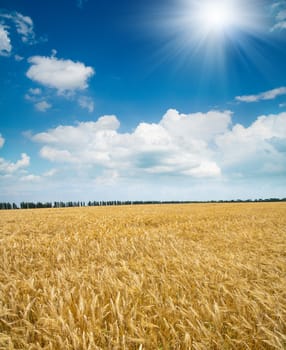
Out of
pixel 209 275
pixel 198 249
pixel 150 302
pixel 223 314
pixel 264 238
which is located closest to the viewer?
pixel 223 314

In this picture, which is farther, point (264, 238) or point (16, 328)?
point (264, 238)

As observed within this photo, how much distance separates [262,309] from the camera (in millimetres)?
2641

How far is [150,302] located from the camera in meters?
2.71

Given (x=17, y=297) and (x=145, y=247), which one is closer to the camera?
(x=17, y=297)

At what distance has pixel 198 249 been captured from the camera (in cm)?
559

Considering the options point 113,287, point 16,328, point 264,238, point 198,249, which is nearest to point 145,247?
point 198,249

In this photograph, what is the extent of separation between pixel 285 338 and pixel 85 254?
403 centimetres

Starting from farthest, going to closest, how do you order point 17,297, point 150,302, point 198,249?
point 198,249 → point 17,297 → point 150,302

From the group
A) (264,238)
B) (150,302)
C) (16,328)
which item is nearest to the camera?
(16,328)

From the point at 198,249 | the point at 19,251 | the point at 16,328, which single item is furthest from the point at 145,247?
the point at 16,328

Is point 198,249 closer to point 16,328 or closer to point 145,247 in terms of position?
point 145,247

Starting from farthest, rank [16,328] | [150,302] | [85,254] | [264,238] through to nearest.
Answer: [264,238], [85,254], [150,302], [16,328]

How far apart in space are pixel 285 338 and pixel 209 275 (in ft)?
5.01

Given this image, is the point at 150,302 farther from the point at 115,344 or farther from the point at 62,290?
the point at 62,290
